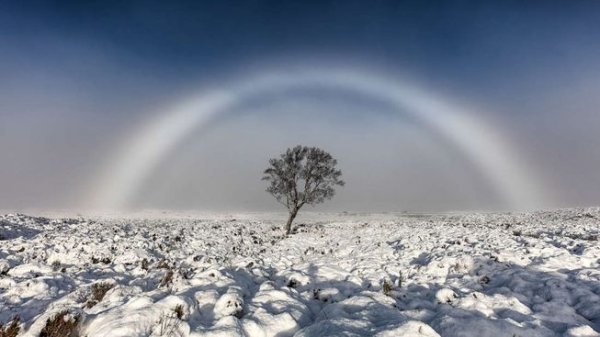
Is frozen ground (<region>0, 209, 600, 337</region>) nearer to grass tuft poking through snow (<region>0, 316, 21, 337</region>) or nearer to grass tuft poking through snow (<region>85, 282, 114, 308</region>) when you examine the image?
grass tuft poking through snow (<region>85, 282, 114, 308</region>)

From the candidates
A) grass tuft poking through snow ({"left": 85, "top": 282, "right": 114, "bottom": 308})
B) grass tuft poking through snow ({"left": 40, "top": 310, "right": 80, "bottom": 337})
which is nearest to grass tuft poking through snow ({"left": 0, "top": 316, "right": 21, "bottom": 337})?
grass tuft poking through snow ({"left": 40, "top": 310, "right": 80, "bottom": 337})

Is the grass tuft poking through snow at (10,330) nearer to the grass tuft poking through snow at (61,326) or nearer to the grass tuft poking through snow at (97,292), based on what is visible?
the grass tuft poking through snow at (61,326)

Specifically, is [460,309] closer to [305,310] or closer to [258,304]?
[305,310]

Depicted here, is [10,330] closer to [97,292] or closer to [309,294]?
[97,292]

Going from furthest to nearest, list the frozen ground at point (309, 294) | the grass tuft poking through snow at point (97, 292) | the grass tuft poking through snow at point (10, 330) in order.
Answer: the grass tuft poking through snow at point (97, 292), the frozen ground at point (309, 294), the grass tuft poking through snow at point (10, 330)

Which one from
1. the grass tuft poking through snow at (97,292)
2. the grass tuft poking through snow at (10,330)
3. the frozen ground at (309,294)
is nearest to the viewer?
the grass tuft poking through snow at (10,330)

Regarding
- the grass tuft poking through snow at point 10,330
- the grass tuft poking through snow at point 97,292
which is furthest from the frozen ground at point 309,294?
the grass tuft poking through snow at point 10,330

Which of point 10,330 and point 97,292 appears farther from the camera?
point 97,292

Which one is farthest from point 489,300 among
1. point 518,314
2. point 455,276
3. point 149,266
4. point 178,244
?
point 178,244

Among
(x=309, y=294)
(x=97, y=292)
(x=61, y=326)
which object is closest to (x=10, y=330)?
(x=61, y=326)

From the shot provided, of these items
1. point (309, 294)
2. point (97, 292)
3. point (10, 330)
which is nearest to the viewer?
point (10, 330)

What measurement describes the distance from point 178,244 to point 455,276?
1327cm

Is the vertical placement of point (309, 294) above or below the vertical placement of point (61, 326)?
below

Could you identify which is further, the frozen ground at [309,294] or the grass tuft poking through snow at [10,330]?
the frozen ground at [309,294]
